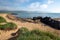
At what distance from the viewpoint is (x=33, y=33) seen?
5.80m

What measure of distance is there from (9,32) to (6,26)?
54cm

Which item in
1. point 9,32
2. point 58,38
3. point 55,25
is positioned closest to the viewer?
point 58,38

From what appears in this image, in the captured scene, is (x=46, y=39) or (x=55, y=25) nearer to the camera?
(x=46, y=39)

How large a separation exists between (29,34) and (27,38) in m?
0.49

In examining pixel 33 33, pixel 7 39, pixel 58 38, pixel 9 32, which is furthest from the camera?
pixel 9 32

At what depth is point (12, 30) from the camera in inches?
312

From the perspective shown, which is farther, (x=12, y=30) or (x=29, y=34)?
(x=12, y=30)

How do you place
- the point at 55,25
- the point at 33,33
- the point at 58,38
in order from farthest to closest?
the point at 55,25 < the point at 33,33 < the point at 58,38

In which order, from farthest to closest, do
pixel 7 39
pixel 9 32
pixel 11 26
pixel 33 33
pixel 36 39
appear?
pixel 11 26, pixel 9 32, pixel 7 39, pixel 33 33, pixel 36 39

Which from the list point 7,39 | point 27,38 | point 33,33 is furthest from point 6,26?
point 27,38

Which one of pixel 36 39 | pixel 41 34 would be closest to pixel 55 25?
pixel 41 34

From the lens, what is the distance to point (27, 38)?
5156mm

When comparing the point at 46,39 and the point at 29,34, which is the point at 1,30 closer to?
the point at 29,34

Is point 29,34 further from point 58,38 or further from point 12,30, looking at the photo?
point 12,30
